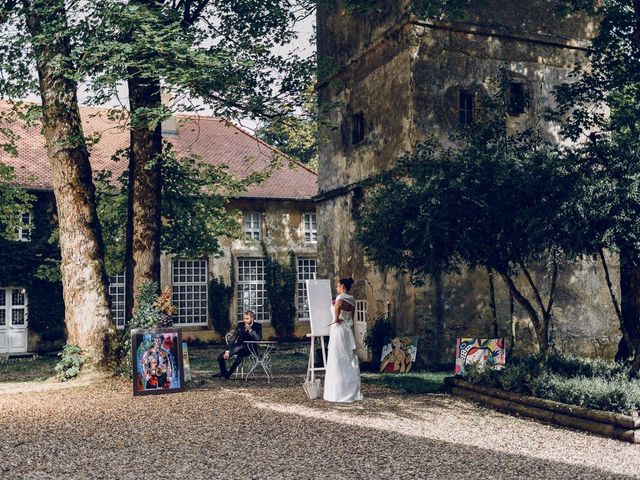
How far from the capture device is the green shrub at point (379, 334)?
16312 mm

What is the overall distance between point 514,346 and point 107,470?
36.0 ft

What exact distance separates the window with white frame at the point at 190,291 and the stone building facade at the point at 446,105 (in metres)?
9.07

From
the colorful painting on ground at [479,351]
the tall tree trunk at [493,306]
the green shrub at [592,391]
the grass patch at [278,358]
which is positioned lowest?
the grass patch at [278,358]

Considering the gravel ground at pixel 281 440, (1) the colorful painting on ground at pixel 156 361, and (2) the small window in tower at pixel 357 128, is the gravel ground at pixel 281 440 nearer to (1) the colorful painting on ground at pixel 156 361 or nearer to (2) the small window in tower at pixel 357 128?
(1) the colorful painting on ground at pixel 156 361

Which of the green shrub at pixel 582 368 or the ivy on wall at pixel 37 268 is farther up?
the ivy on wall at pixel 37 268

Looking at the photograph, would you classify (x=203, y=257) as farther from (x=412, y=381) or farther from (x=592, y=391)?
(x=592, y=391)

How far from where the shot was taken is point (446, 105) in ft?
52.3

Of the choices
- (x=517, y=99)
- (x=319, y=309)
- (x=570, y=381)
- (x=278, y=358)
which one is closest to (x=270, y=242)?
(x=278, y=358)

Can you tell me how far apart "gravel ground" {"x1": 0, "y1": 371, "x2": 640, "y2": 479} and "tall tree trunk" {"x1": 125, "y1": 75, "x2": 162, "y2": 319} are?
2.66 m

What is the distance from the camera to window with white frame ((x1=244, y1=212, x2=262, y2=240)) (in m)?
26.5

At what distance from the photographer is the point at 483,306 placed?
15719 millimetres

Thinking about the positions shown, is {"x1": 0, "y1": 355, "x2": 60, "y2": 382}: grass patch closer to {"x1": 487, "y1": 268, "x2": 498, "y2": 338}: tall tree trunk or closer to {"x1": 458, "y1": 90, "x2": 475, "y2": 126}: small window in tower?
{"x1": 487, "y1": 268, "x2": 498, "y2": 338}: tall tree trunk

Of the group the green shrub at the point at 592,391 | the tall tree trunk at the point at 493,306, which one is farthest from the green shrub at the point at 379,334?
the green shrub at the point at 592,391

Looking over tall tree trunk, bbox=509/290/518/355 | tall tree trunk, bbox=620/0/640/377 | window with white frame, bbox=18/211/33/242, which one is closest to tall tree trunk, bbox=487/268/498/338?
tall tree trunk, bbox=509/290/518/355
